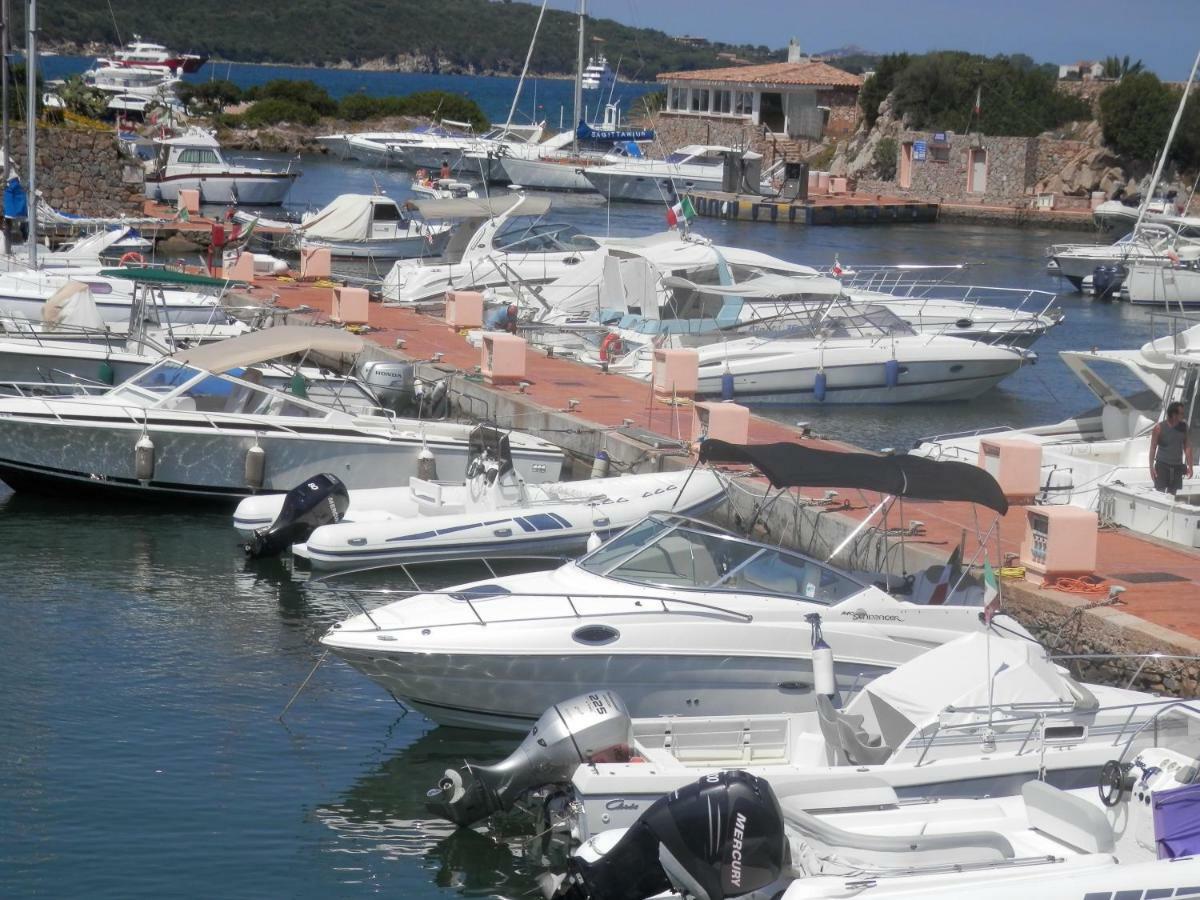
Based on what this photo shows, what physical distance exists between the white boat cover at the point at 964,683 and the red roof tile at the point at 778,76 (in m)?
68.9

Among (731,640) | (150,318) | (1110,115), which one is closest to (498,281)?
(150,318)

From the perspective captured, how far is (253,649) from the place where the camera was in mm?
13945

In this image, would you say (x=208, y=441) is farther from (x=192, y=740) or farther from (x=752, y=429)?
(x=192, y=740)

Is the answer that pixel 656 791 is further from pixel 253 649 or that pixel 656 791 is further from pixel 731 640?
pixel 253 649

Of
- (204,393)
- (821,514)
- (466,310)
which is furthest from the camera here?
(466,310)

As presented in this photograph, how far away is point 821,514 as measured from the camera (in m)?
15.2

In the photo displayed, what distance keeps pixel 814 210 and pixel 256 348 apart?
4432 cm

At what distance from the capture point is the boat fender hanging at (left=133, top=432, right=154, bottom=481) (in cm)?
1761

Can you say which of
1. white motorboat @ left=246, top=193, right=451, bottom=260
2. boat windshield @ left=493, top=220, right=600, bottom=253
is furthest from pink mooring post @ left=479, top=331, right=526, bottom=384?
white motorboat @ left=246, top=193, right=451, bottom=260

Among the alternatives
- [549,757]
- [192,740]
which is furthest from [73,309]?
[549,757]

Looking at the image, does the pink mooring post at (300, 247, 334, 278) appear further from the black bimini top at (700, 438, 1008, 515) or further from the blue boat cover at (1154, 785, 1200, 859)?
the blue boat cover at (1154, 785, 1200, 859)

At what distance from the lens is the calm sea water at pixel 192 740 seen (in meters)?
10.0

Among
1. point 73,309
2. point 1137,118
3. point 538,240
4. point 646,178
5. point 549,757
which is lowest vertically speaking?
point 549,757

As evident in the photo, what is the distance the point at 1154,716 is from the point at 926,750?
1.44 metres
